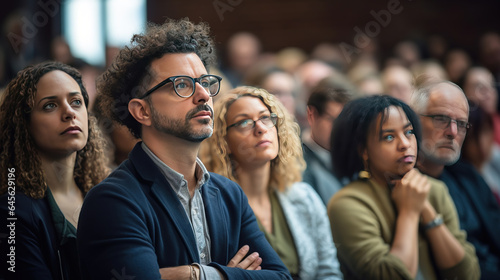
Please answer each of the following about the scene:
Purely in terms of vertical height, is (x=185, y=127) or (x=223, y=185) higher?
(x=185, y=127)

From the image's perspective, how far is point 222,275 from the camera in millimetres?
1749

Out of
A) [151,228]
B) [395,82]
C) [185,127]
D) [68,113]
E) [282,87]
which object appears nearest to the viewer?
[151,228]

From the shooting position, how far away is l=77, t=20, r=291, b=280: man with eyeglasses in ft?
5.43

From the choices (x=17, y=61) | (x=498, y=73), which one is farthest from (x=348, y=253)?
(x=498, y=73)

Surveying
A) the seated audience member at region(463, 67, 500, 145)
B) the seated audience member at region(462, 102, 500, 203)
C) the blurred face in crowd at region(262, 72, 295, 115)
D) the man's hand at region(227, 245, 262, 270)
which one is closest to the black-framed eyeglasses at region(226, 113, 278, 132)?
the man's hand at region(227, 245, 262, 270)

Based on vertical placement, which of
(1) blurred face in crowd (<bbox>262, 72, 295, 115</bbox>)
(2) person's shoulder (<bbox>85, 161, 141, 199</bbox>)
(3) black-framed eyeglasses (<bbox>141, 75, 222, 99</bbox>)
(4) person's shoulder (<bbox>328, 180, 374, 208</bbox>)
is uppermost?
(1) blurred face in crowd (<bbox>262, 72, 295, 115</bbox>)

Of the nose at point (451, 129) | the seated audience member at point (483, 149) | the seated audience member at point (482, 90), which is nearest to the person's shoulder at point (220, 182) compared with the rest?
the nose at point (451, 129)

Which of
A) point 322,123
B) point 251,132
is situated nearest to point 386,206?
point 322,123

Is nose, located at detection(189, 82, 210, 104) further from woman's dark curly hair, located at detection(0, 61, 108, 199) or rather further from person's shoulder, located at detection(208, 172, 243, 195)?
woman's dark curly hair, located at detection(0, 61, 108, 199)

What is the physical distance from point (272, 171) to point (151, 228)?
713mm

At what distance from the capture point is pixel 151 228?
1717 mm

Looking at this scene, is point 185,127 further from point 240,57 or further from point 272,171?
point 240,57

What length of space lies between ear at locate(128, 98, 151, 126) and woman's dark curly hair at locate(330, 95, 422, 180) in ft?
2.64

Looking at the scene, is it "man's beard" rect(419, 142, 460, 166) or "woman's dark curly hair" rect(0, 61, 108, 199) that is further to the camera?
"man's beard" rect(419, 142, 460, 166)
